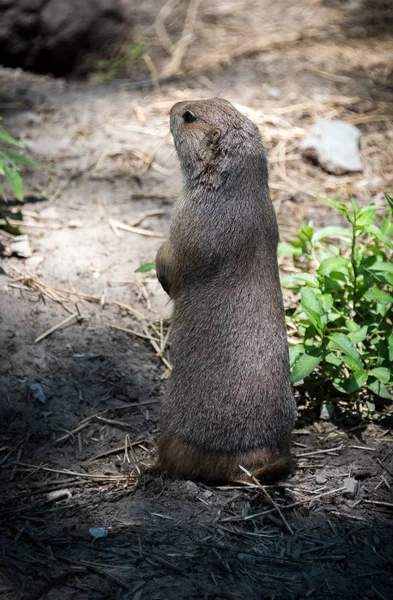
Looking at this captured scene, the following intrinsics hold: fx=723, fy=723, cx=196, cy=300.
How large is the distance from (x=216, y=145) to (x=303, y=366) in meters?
1.09

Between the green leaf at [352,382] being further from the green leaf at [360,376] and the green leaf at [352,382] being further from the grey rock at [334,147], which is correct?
the grey rock at [334,147]

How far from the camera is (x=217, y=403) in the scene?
119 inches

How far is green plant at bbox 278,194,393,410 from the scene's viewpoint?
3436mm

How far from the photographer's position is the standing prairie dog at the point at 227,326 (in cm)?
301

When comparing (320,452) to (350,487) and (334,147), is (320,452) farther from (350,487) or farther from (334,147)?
(334,147)

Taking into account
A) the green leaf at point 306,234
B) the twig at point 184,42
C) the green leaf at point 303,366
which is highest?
the twig at point 184,42

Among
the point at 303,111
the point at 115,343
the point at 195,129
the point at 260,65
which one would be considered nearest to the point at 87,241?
the point at 115,343

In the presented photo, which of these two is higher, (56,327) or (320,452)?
(56,327)

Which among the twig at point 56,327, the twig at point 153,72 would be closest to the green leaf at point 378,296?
the twig at point 56,327

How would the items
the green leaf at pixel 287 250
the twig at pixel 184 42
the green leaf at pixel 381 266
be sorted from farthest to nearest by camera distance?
the twig at pixel 184 42
the green leaf at pixel 287 250
the green leaf at pixel 381 266

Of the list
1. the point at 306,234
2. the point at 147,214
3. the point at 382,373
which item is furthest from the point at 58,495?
the point at 147,214

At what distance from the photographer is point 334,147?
5418 mm

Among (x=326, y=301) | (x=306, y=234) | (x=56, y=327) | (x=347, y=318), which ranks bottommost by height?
(x=56, y=327)

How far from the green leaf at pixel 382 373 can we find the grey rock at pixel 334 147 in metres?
2.32
